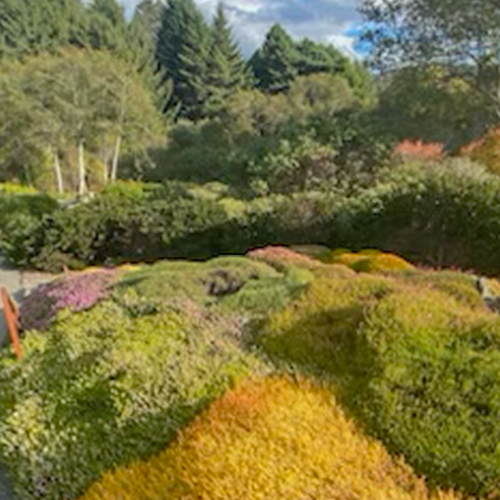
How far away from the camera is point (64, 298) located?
7.28 meters

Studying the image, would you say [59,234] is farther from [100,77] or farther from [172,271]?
[100,77]

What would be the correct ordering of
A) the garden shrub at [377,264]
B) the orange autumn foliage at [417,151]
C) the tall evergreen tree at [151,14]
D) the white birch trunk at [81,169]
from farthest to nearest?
the tall evergreen tree at [151,14]
the white birch trunk at [81,169]
the orange autumn foliage at [417,151]
the garden shrub at [377,264]

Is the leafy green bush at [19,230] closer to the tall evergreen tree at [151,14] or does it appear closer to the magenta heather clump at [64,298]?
the magenta heather clump at [64,298]

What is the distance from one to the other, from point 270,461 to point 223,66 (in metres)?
49.2

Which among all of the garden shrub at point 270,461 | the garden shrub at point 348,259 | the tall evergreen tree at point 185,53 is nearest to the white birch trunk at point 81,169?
the tall evergreen tree at point 185,53

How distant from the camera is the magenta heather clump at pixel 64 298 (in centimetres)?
703

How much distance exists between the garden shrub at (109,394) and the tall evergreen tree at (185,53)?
45.1 m

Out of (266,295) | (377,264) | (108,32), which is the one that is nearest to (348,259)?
(377,264)

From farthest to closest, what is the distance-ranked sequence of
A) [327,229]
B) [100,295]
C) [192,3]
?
[192,3] → [327,229] → [100,295]

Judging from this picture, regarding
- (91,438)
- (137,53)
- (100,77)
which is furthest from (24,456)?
(137,53)

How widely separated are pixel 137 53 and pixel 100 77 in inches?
803

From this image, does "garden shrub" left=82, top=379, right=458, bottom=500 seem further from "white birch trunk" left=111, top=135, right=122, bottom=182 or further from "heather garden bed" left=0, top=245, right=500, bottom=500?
"white birch trunk" left=111, top=135, right=122, bottom=182

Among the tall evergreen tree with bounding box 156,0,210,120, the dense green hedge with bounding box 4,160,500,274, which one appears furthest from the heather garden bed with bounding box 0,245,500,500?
the tall evergreen tree with bounding box 156,0,210,120

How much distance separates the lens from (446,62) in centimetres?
1551
